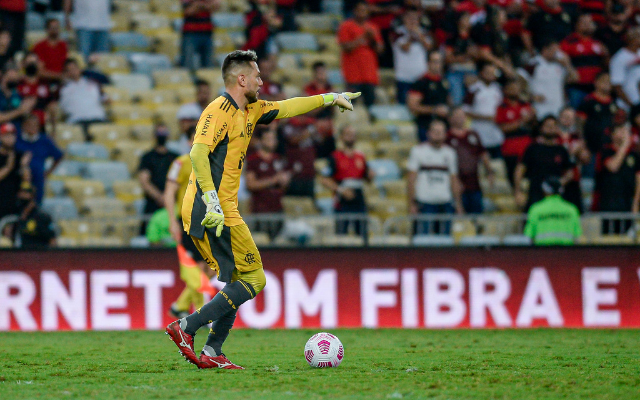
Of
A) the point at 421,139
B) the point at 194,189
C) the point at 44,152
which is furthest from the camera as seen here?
the point at 421,139

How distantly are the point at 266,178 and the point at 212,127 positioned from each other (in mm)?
6567

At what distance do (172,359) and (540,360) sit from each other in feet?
10.9

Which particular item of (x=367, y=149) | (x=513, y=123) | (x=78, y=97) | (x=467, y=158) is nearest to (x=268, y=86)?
(x=367, y=149)

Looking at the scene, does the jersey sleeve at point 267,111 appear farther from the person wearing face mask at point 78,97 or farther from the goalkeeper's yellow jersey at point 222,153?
the person wearing face mask at point 78,97

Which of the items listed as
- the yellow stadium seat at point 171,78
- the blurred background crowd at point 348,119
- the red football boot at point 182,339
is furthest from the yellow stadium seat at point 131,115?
Result: the red football boot at point 182,339

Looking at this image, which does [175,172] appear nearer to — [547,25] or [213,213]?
[213,213]

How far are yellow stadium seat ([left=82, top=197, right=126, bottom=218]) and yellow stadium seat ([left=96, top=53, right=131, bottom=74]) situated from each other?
145 inches

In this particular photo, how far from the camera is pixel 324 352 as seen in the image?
25.1ft

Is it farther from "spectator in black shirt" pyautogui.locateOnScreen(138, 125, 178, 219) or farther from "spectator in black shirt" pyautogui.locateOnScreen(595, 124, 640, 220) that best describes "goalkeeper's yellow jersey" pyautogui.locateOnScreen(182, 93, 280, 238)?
"spectator in black shirt" pyautogui.locateOnScreen(595, 124, 640, 220)

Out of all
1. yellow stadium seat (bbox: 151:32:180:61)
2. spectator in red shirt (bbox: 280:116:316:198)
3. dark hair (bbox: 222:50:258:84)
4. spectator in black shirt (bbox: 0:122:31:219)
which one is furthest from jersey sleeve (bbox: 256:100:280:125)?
yellow stadium seat (bbox: 151:32:180:61)

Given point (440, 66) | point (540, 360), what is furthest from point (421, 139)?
point (540, 360)

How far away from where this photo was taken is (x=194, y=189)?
749 cm

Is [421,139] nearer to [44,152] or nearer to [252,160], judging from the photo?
[252,160]

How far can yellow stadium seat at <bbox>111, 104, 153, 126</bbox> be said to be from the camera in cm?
1634
